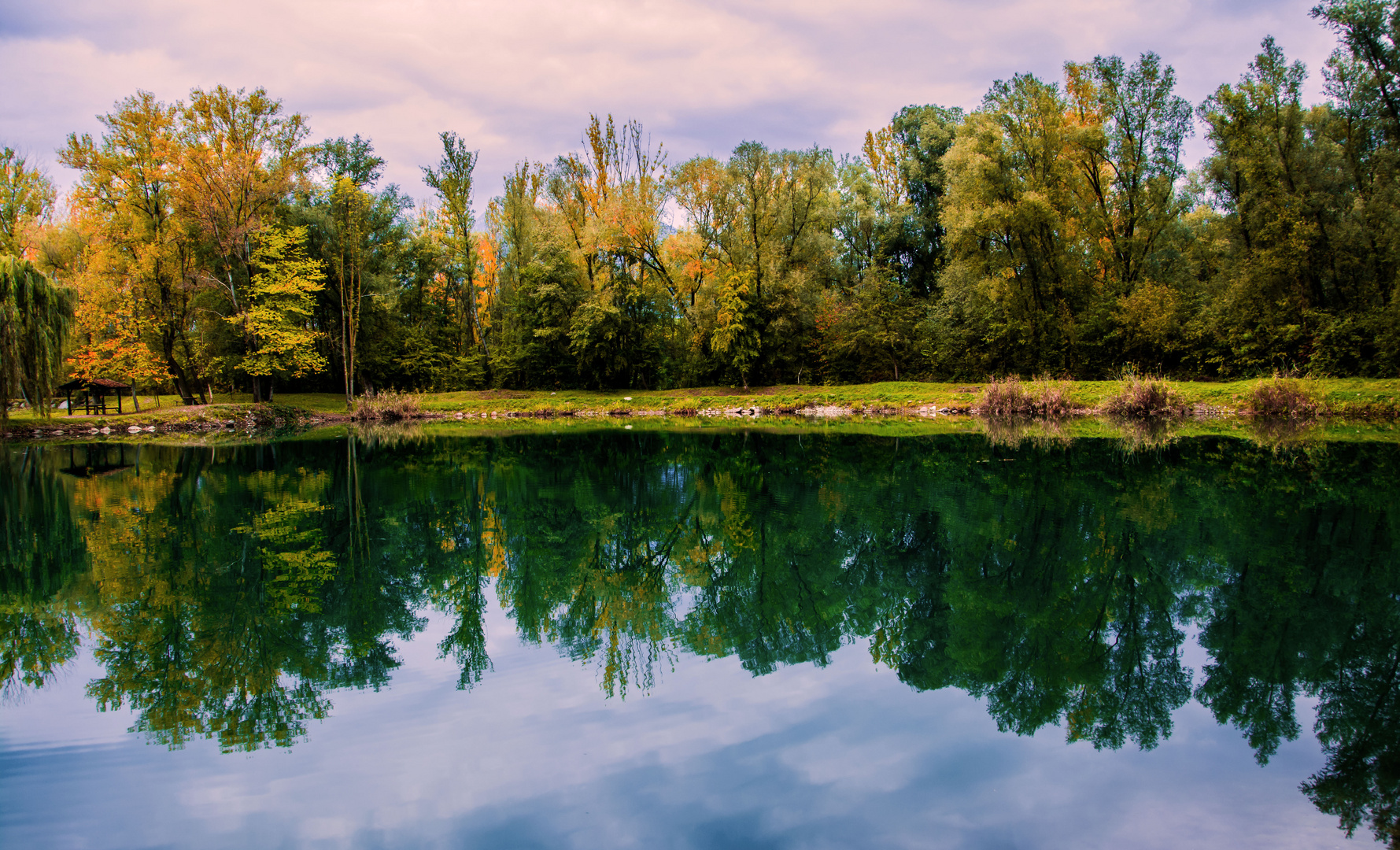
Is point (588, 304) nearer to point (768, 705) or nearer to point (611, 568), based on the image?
point (611, 568)

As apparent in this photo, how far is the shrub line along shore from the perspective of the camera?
74.8 ft

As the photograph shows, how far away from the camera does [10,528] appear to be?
31.9ft

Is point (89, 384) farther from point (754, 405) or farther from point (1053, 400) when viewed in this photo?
point (1053, 400)

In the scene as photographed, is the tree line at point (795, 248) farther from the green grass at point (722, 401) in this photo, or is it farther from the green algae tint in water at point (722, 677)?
the green algae tint in water at point (722, 677)

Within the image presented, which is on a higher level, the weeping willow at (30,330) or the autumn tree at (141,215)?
the autumn tree at (141,215)

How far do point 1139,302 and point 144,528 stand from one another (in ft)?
108

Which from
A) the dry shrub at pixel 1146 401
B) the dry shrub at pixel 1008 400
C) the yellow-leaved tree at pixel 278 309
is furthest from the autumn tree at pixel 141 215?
the dry shrub at pixel 1146 401

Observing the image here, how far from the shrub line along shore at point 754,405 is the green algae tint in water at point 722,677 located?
16795 mm

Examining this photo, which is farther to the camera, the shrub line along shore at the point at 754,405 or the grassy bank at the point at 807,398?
the shrub line along shore at the point at 754,405

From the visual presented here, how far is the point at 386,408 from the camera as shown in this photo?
3378 centimetres

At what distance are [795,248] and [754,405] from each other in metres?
8.68

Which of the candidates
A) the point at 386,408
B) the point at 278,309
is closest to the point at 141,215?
the point at 278,309

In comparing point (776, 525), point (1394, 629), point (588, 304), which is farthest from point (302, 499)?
point (588, 304)

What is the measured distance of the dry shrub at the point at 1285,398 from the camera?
875 inches
